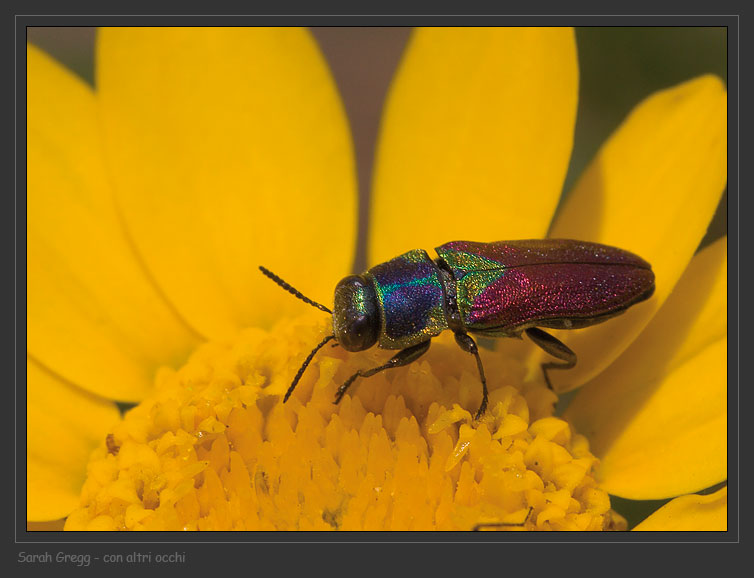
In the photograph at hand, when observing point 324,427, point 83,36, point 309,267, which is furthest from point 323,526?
point 83,36

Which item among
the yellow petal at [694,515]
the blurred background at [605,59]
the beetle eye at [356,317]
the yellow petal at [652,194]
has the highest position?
the blurred background at [605,59]

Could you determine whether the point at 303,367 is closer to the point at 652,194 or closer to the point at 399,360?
the point at 399,360

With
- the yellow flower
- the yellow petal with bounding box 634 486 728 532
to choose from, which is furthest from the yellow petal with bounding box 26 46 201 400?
the yellow petal with bounding box 634 486 728 532

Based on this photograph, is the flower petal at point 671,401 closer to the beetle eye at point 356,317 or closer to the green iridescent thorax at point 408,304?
the green iridescent thorax at point 408,304

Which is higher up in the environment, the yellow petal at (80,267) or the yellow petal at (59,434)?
the yellow petal at (80,267)

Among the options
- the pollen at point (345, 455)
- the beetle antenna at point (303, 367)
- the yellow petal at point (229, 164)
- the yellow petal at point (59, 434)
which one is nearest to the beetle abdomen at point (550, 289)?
the pollen at point (345, 455)

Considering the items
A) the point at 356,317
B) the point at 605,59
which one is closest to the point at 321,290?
the point at 356,317

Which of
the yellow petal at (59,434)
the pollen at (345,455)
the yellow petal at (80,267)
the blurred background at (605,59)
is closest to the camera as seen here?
the pollen at (345,455)
